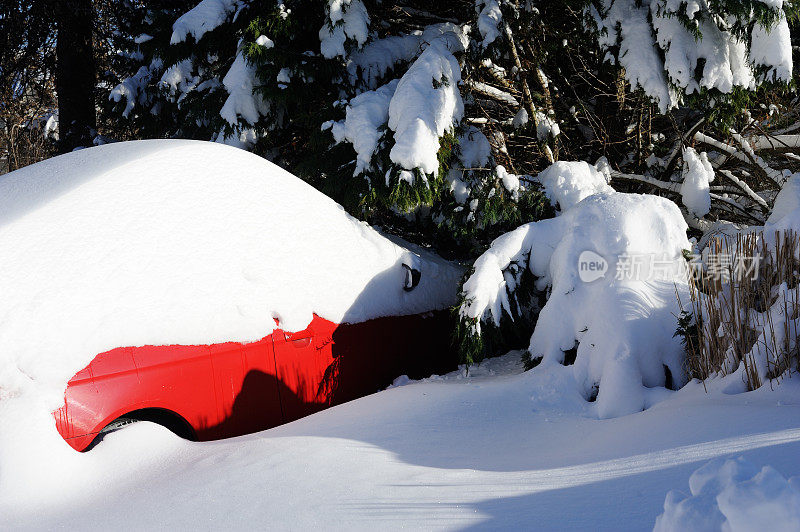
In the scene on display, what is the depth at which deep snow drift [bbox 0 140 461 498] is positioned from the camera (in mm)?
2736

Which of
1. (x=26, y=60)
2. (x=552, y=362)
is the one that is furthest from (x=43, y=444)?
(x=26, y=60)

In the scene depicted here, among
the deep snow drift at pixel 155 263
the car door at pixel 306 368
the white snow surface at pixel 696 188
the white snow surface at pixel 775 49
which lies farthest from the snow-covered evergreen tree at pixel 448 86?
the car door at pixel 306 368

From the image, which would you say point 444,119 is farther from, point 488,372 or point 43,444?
point 43,444

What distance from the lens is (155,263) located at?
326 cm

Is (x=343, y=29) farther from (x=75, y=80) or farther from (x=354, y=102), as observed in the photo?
(x=75, y=80)

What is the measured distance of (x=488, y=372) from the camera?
15.8 ft

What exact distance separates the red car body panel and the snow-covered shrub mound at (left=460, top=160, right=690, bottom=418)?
668mm

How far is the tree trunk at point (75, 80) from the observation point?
9.16m

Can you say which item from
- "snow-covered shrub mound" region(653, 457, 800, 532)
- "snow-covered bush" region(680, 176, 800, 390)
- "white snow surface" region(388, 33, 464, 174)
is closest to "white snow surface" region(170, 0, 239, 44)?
"white snow surface" region(388, 33, 464, 174)

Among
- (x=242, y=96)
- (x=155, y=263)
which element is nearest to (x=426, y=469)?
(x=155, y=263)

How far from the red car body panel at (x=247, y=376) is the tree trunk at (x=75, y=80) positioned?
6.97 metres

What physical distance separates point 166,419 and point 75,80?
8.07 m

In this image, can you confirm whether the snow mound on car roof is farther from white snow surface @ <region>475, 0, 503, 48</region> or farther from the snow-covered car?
white snow surface @ <region>475, 0, 503, 48</region>

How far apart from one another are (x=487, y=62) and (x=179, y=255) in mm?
Answer: 4368
